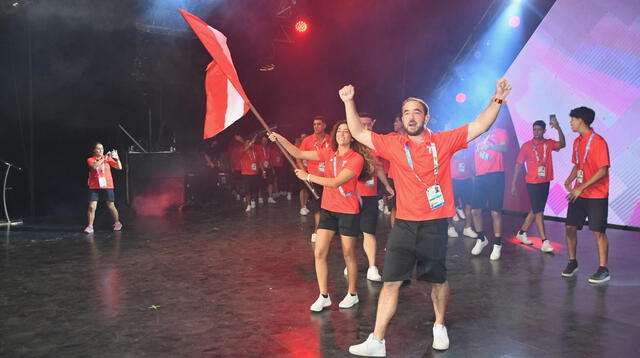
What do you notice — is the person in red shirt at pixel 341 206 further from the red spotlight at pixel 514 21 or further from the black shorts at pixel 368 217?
the red spotlight at pixel 514 21

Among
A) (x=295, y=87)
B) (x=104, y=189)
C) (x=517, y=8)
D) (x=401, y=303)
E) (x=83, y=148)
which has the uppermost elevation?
(x=517, y=8)

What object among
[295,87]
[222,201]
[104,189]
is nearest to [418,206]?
[104,189]

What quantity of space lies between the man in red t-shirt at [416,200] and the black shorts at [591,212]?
3.13m

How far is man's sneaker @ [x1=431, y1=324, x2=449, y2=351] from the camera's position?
4145 millimetres

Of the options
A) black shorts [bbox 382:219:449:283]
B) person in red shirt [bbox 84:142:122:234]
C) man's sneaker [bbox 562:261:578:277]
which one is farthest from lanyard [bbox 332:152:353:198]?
person in red shirt [bbox 84:142:122:234]

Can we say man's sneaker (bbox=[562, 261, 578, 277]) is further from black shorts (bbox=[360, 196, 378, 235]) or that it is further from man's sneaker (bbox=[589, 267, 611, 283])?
black shorts (bbox=[360, 196, 378, 235])

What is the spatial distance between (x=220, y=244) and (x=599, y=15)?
30.2ft

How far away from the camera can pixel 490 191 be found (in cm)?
804

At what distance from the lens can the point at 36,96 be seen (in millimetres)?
11789

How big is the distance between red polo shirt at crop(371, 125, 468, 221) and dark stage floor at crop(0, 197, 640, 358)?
115cm

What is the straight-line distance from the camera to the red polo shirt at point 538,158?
26.4ft

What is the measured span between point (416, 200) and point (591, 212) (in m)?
3.46

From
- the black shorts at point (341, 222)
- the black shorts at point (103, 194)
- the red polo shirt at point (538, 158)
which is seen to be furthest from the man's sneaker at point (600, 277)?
the black shorts at point (103, 194)

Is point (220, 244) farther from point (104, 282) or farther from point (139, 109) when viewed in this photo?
point (139, 109)
